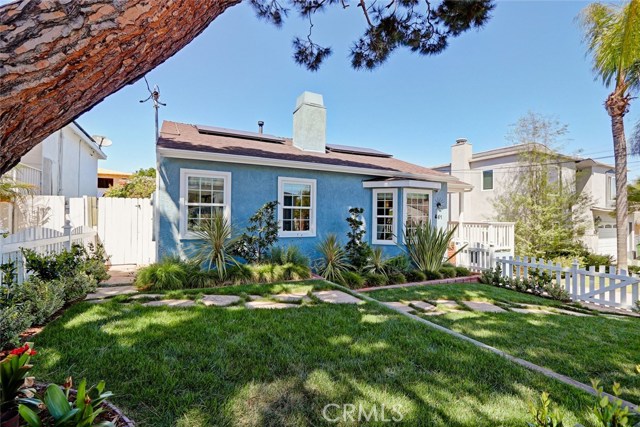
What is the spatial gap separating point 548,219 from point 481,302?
36.1 ft

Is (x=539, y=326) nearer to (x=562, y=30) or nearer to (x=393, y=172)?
(x=393, y=172)

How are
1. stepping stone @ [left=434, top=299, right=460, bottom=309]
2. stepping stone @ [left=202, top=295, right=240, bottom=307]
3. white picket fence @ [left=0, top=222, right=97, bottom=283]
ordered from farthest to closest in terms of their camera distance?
stepping stone @ [left=434, top=299, right=460, bottom=309] → stepping stone @ [left=202, top=295, right=240, bottom=307] → white picket fence @ [left=0, top=222, right=97, bottom=283]

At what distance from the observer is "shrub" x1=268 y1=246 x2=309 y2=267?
7686 millimetres

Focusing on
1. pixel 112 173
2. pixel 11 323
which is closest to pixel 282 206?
pixel 11 323

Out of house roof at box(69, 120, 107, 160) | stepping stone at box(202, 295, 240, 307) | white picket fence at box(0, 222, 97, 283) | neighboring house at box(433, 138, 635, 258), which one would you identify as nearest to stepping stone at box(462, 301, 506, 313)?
stepping stone at box(202, 295, 240, 307)

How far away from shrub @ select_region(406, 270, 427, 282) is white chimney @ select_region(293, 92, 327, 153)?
537cm

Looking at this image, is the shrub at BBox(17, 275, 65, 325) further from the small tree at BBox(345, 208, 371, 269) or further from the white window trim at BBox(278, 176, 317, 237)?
the small tree at BBox(345, 208, 371, 269)

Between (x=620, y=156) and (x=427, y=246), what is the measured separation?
8.72 m

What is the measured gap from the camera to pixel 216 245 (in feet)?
22.9

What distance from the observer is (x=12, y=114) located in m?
1.14

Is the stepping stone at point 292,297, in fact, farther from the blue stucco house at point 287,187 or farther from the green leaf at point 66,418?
the green leaf at point 66,418

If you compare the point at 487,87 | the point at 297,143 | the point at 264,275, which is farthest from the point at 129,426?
the point at 487,87

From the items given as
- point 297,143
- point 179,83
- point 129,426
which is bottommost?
point 129,426

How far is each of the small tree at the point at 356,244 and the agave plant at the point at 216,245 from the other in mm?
3245
